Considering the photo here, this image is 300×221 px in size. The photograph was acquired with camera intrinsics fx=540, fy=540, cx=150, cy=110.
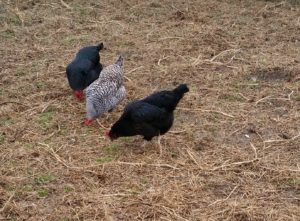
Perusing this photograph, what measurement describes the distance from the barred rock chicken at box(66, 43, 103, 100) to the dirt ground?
268mm

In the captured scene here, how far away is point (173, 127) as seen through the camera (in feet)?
21.1

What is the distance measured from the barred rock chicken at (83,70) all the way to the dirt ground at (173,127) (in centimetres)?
27

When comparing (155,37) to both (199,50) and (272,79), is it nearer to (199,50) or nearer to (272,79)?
(199,50)

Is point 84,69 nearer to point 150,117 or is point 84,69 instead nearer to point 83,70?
point 83,70

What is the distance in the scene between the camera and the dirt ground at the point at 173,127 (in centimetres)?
494

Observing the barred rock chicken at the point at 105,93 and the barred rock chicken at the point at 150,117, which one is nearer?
the barred rock chicken at the point at 150,117

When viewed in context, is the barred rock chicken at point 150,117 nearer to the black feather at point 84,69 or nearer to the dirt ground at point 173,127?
the dirt ground at point 173,127

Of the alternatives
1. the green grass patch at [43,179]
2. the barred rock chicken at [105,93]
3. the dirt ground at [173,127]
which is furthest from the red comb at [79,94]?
the green grass patch at [43,179]

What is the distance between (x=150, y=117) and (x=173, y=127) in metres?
0.74

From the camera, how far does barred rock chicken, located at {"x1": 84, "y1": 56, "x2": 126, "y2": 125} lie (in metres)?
6.37

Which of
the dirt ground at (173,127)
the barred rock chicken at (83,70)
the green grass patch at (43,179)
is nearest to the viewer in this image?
the dirt ground at (173,127)

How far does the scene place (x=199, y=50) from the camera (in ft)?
29.3

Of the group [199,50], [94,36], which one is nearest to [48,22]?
[94,36]

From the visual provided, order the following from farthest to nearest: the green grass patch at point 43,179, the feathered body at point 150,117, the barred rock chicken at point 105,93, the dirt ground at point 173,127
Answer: the barred rock chicken at point 105,93, the feathered body at point 150,117, the green grass patch at point 43,179, the dirt ground at point 173,127
